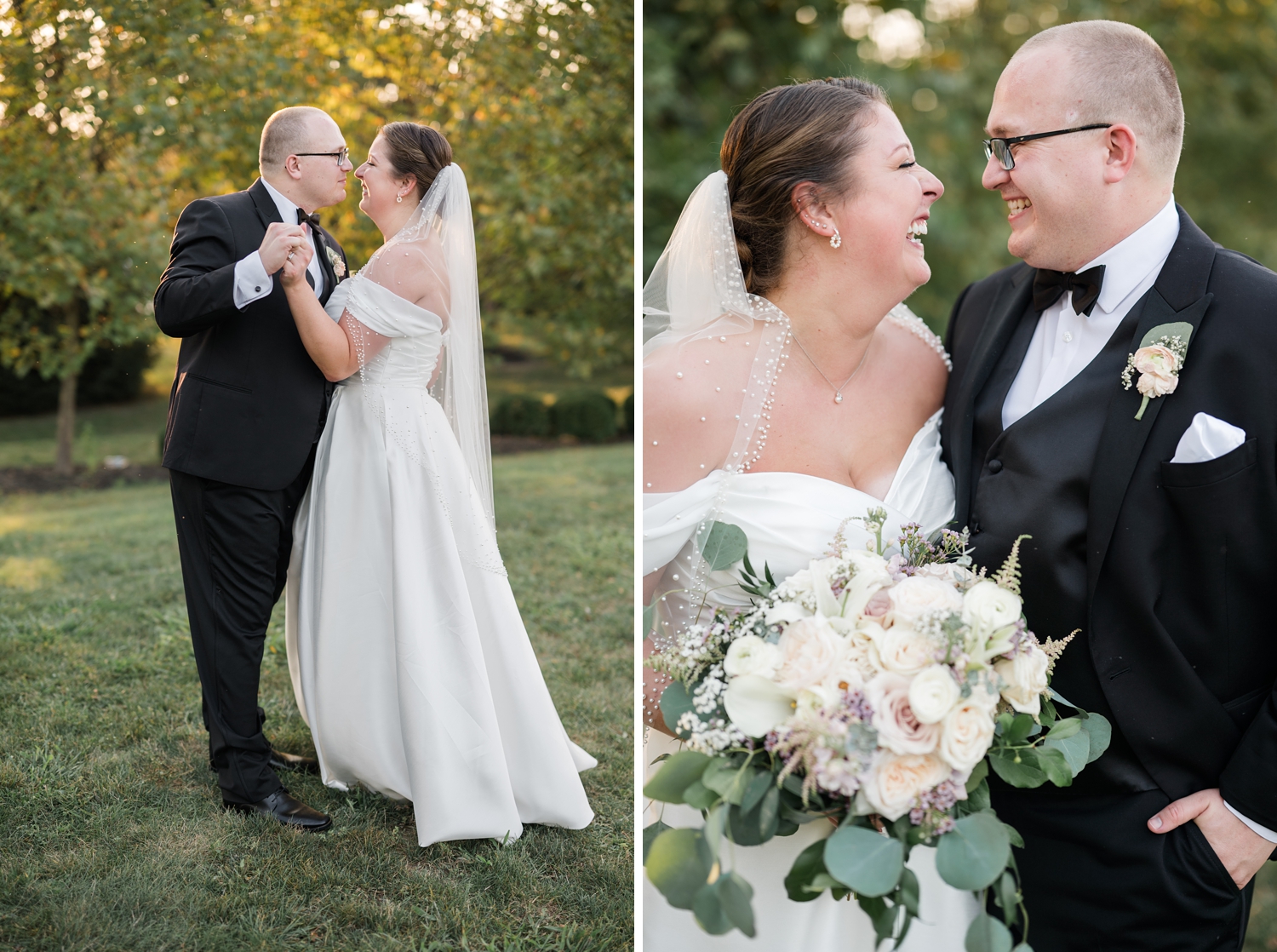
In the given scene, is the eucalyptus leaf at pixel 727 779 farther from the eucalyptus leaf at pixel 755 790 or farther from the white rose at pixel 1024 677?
the white rose at pixel 1024 677

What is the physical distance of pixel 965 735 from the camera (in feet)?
5.79

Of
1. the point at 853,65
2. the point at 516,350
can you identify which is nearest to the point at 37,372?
the point at 516,350

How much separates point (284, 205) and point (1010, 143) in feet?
7.16

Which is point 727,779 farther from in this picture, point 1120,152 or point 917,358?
point 1120,152

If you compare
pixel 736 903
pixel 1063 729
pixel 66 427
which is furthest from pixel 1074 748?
pixel 66 427

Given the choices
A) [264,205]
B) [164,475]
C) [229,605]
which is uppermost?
[264,205]

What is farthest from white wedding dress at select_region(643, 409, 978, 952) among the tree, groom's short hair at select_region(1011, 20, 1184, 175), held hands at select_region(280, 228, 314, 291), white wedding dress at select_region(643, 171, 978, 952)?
the tree

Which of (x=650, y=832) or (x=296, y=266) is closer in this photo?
(x=650, y=832)

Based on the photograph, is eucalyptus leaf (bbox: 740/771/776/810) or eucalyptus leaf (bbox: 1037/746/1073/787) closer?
eucalyptus leaf (bbox: 740/771/776/810)

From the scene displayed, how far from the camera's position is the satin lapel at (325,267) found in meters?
3.25

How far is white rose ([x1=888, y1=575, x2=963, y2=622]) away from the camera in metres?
1.86

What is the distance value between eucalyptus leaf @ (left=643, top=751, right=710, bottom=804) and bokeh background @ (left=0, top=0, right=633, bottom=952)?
3.65ft

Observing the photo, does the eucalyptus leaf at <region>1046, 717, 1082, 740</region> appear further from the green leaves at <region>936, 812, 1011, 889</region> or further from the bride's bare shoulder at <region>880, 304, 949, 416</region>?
the bride's bare shoulder at <region>880, 304, 949, 416</region>

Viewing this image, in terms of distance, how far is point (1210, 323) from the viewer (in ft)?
7.45
